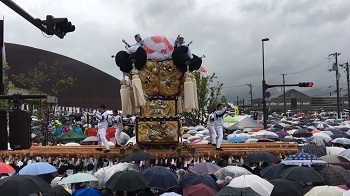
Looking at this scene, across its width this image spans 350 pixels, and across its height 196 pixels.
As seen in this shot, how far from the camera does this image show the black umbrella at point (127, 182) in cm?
806

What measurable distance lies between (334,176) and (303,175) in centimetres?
81

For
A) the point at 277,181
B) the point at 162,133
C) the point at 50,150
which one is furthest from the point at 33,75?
the point at 277,181

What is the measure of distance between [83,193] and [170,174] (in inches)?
71.7

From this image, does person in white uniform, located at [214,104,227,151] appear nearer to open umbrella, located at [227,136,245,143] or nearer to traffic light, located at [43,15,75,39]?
open umbrella, located at [227,136,245,143]

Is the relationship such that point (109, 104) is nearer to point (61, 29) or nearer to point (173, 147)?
point (173, 147)

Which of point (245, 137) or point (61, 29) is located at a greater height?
point (61, 29)

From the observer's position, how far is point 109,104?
64000 mm

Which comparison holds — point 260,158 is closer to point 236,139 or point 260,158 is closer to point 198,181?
point 198,181

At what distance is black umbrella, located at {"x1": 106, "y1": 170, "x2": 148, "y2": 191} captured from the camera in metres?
8.06

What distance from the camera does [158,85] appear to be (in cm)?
1414

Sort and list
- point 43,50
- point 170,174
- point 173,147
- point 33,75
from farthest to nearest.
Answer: point 43,50 < point 33,75 < point 173,147 < point 170,174

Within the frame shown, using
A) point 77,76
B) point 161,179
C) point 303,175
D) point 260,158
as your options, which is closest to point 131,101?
point 260,158

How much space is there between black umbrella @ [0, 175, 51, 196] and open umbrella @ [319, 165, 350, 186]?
18.0ft

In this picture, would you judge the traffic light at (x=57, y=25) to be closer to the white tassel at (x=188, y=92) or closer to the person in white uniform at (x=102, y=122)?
the person in white uniform at (x=102, y=122)
